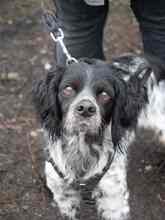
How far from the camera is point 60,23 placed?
3205mm

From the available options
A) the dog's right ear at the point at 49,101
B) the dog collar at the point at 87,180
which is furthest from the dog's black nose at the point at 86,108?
the dog collar at the point at 87,180

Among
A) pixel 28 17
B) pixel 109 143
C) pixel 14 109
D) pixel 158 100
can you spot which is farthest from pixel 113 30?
pixel 109 143

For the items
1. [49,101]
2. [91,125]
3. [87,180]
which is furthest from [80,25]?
[87,180]

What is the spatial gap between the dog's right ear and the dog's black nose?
0.99 feet

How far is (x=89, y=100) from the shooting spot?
99.0 inches

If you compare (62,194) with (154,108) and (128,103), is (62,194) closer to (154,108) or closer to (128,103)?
(128,103)

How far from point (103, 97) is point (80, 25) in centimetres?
63

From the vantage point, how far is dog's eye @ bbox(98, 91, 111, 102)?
105 inches

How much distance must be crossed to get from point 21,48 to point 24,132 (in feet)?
3.75

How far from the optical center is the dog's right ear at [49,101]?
9.13ft

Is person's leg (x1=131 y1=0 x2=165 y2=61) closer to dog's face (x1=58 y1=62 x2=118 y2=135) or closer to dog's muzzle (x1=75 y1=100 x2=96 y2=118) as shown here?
dog's face (x1=58 y1=62 x2=118 y2=135)

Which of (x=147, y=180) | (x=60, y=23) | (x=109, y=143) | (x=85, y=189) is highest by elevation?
(x=60, y=23)

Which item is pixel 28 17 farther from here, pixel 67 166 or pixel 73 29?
pixel 67 166

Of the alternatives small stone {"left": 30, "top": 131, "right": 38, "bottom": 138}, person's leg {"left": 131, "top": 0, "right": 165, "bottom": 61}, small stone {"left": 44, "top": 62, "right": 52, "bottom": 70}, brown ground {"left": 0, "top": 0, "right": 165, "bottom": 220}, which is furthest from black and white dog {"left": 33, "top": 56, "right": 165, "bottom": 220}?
small stone {"left": 44, "top": 62, "right": 52, "bottom": 70}
